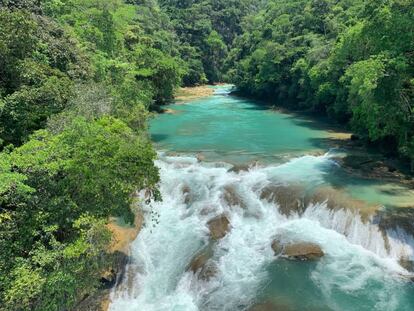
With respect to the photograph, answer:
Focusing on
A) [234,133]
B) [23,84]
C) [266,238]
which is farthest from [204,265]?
[234,133]

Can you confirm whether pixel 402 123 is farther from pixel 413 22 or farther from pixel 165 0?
pixel 165 0

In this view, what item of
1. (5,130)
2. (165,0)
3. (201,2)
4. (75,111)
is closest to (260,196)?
(75,111)

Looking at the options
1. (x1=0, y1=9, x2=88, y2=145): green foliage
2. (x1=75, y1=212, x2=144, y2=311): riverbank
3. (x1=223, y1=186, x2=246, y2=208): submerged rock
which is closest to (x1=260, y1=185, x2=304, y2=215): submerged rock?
(x1=223, y1=186, x2=246, y2=208): submerged rock

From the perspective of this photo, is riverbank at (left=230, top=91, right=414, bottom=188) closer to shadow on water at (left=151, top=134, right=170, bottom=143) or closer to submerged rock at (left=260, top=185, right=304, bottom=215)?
submerged rock at (left=260, top=185, right=304, bottom=215)

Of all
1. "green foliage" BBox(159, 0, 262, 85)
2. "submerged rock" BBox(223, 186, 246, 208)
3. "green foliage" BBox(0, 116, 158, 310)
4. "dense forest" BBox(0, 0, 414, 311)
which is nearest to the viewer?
"green foliage" BBox(0, 116, 158, 310)

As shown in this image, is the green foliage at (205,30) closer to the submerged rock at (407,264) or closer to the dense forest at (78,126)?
the dense forest at (78,126)

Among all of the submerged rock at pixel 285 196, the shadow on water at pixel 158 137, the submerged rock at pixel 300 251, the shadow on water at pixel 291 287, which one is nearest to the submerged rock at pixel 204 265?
the shadow on water at pixel 291 287
